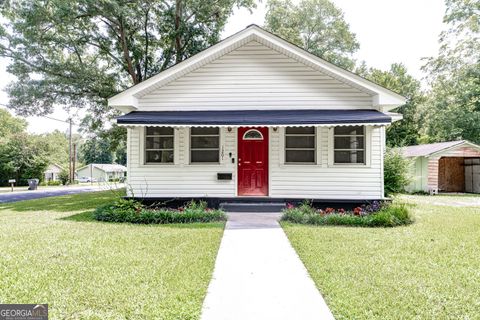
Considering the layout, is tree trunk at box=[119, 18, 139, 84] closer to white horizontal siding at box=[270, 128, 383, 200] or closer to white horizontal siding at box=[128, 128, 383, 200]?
white horizontal siding at box=[128, 128, 383, 200]

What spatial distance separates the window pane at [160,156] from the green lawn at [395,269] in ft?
17.3

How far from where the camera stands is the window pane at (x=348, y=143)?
10.6 m

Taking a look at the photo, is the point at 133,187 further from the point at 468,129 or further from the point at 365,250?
the point at 468,129

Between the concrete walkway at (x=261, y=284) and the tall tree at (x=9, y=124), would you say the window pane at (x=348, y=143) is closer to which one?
the concrete walkway at (x=261, y=284)

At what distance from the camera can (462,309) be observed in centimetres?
356

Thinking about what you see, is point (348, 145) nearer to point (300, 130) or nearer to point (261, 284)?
point (300, 130)

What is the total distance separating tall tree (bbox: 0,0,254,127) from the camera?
16.3 metres

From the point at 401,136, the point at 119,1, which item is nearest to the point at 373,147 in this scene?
the point at 119,1

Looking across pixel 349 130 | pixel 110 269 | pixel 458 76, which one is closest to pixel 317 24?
pixel 458 76

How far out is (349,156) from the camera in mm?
10680

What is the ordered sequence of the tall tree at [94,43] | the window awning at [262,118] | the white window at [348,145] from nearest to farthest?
the window awning at [262,118]
the white window at [348,145]
the tall tree at [94,43]

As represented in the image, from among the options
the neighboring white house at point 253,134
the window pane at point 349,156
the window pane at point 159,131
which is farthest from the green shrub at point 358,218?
the window pane at point 159,131

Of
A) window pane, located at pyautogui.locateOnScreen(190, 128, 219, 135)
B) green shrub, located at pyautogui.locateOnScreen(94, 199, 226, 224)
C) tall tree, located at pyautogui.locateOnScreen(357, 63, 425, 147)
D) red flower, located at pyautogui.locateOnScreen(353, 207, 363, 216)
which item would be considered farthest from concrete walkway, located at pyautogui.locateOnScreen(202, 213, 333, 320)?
tall tree, located at pyautogui.locateOnScreen(357, 63, 425, 147)

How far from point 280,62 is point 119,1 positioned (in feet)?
34.4
